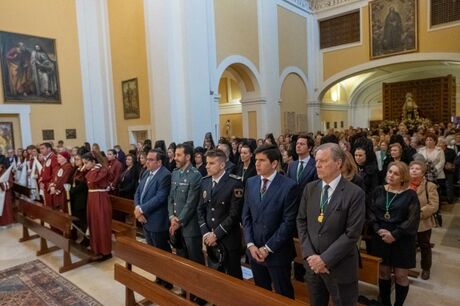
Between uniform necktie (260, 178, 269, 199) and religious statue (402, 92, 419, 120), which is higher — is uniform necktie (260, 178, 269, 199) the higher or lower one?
the lower one

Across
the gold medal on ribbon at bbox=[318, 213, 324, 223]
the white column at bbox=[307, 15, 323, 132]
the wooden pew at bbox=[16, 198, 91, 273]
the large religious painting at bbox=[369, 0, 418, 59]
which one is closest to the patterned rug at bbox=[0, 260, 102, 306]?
the wooden pew at bbox=[16, 198, 91, 273]

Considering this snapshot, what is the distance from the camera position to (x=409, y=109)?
17.4m

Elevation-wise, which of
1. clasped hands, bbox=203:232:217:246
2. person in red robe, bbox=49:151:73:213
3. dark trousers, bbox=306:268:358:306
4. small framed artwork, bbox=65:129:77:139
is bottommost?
→ dark trousers, bbox=306:268:358:306

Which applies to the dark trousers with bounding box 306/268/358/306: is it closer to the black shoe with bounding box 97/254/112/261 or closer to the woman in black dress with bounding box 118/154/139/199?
the black shoe with bounding box 97/254/112/261

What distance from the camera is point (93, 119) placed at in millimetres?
11977

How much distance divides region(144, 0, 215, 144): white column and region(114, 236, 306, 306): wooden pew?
6.68 metres

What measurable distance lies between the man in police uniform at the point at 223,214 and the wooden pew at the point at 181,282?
1.51ft

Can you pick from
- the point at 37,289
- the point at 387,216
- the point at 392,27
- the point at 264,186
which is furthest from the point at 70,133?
the point at 392,27

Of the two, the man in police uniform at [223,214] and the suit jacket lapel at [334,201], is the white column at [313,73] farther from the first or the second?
the suit jacket lapel at [334,201]

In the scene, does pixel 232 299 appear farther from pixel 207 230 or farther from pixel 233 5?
pixel 233 5

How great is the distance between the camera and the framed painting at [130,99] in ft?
36.4

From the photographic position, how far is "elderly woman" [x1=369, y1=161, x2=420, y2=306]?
2.96 m

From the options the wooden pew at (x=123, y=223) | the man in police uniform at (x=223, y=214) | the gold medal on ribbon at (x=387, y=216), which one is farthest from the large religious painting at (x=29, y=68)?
the gold medal on ribbon at (x=387, y=216)

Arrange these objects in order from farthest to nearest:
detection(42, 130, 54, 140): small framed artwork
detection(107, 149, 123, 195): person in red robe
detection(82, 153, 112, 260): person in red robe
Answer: detection(42, 130, 54, 140): small framed artwork, detection(107, 149, 123, 195): person in red robe, detection(82, 153, 112, 260): person in red robe
